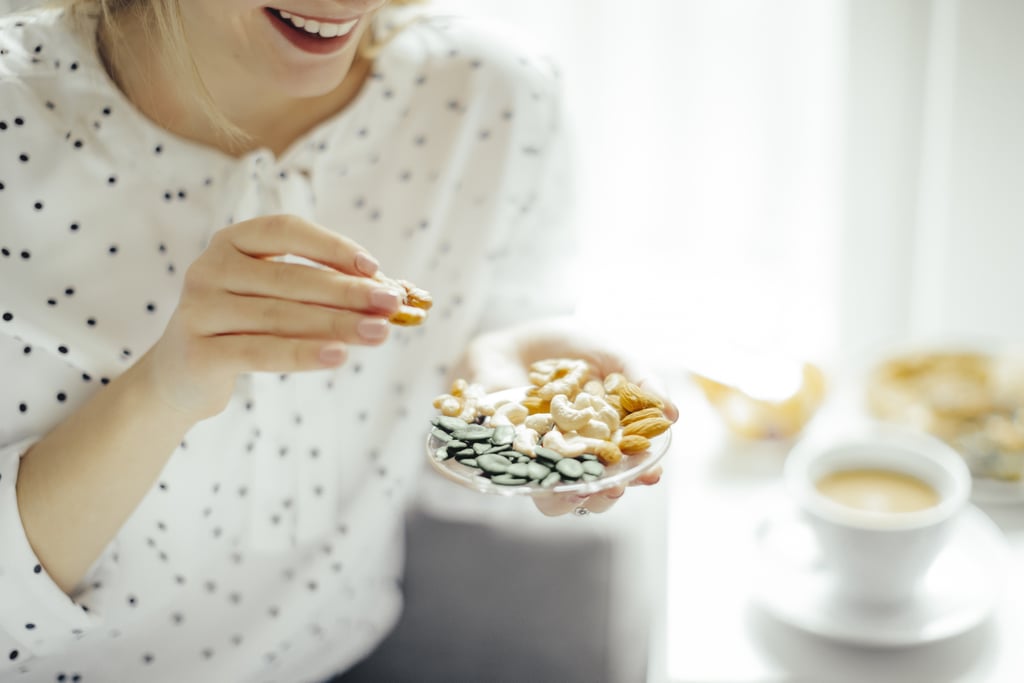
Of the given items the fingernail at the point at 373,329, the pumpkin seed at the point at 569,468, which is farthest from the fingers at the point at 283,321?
the pumpkin seed at the point at 569,468

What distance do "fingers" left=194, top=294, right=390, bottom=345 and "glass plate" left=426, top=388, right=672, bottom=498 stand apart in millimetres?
74

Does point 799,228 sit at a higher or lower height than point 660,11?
lower

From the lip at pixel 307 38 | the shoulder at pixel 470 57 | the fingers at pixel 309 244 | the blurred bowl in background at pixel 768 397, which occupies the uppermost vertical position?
the lip at pixel 307 38

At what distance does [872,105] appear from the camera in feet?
3.07

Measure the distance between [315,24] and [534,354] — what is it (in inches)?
9.4

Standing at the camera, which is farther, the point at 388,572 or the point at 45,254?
the point at 388,572

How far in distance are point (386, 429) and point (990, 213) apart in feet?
2.19

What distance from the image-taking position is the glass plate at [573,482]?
0.39m

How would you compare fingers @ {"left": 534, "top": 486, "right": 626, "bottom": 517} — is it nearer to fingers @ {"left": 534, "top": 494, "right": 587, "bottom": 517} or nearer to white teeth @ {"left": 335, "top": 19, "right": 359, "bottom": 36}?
fingers @ {"left": 534, "top": 494, "right": 587, "bottom": 517}

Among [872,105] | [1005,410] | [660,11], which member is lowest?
[1005,410]

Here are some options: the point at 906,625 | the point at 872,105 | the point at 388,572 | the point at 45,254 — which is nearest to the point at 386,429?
the point at 388,572

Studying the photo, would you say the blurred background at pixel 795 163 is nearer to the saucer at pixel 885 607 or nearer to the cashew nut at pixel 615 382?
the saucer at pixel 885 607

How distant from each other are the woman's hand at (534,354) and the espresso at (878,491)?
17cm

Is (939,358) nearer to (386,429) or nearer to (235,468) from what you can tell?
(386,429)
